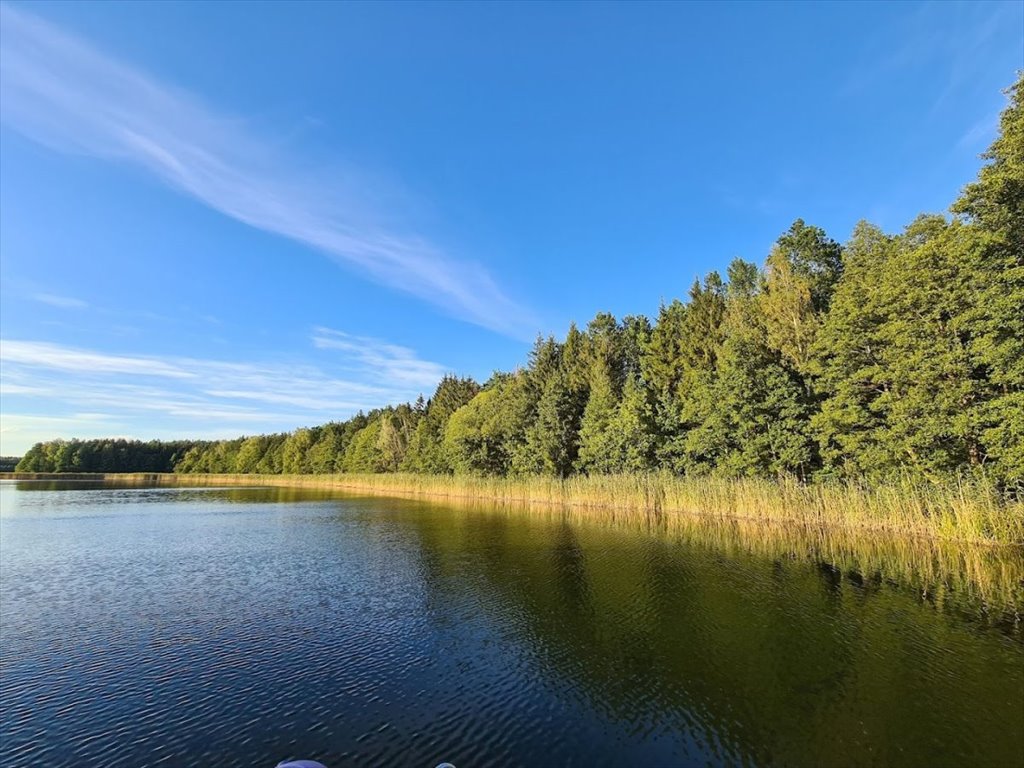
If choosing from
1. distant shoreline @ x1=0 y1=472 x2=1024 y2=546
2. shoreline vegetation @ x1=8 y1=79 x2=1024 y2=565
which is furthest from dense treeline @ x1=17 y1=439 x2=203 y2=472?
distant shoreline @ x1=0 y1=472 x2=1024 y2=546

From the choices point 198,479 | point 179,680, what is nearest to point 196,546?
point 179,680

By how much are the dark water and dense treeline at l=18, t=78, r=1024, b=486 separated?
901cm

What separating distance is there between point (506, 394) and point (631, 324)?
14.5 metres

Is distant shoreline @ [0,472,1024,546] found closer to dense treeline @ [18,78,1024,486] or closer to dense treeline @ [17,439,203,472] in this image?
dense treeline @ [18,78,1024,486]

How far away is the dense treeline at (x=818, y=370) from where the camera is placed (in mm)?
17141

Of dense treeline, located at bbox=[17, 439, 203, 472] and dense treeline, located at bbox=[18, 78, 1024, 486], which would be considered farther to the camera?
dense treeline, located at bbox=[17, 439, 203, 472]

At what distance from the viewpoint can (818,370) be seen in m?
25.3

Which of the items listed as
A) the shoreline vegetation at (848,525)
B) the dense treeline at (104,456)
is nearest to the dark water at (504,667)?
the shoreline vegetation at (848,525)

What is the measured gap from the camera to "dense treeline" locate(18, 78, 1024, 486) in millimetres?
17141

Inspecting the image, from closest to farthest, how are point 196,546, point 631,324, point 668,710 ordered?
point 668,710, point 196,546, point 631,324

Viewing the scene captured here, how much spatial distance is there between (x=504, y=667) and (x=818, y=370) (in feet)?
76.4

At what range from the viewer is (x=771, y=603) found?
12062 mm

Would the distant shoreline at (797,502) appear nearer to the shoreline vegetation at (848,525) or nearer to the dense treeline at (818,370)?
the shoreline vegetation at (848,525)

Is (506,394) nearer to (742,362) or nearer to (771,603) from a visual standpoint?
(742,362)
